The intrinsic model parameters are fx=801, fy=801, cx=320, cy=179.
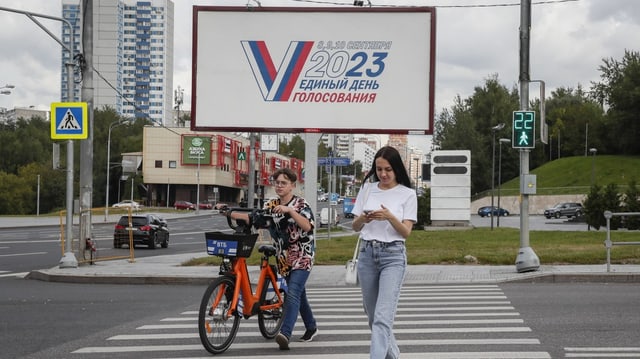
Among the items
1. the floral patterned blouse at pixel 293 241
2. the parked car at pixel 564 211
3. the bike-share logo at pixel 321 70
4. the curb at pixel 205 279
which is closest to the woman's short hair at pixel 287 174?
the floral patterned blouse at pixel 293 241

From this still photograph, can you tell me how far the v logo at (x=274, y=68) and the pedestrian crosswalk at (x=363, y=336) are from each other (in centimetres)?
877

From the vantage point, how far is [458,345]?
8273mm

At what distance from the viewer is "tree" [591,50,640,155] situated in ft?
315

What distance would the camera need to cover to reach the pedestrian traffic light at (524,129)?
17.0m

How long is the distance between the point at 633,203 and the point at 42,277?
111ft

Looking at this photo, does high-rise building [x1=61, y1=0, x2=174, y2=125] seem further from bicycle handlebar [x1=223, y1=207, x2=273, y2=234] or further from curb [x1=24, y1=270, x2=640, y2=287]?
bicycle handlebar [x1=223, y1=207, x2=273, y2=234]

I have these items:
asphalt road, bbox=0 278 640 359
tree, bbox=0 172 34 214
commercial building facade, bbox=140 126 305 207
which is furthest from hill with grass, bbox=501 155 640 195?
asphalt road, bbox=0 278 640 359

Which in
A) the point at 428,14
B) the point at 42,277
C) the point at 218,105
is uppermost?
the point at 428,14

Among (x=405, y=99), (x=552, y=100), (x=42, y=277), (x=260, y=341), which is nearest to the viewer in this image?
(x=260, y=341)

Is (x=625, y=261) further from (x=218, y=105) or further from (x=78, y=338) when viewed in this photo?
(x=78, y=338)

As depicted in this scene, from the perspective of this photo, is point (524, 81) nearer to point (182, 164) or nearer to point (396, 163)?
point (396, 163)

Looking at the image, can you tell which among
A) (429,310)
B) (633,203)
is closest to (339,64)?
(429,310)

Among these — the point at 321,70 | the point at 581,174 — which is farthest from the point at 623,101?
the point at 321,70

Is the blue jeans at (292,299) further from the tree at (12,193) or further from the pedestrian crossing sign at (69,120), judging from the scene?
the tree at (12,193)
